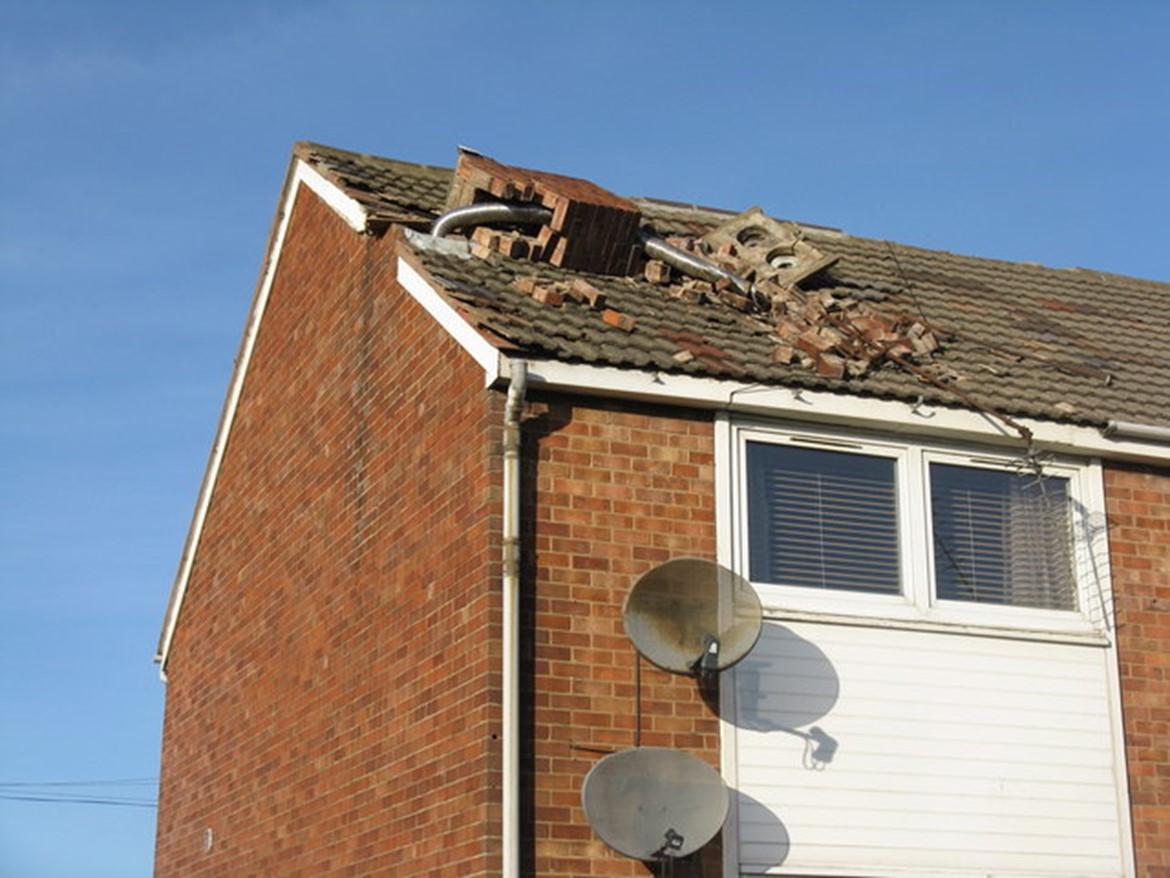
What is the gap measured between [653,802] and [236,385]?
8.00 meters

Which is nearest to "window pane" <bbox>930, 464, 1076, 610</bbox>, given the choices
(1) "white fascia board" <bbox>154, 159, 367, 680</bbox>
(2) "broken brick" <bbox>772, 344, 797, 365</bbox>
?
(2) "broken brick" <bbox>772, 344, 797, 365</bbox>

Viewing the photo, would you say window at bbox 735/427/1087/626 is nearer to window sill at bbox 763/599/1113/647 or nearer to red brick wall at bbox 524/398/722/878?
window sill at bbox 763/599/1113/647

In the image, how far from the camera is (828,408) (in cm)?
1155

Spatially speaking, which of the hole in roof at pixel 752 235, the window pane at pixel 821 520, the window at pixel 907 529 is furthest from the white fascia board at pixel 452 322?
the hole in roof at pixel 752 235

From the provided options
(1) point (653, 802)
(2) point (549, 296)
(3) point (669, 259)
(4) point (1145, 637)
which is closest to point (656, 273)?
(3) point (669, 259)

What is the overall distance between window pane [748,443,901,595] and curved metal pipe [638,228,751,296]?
2.14 meters

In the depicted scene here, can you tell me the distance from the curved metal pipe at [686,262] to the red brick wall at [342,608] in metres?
2.01

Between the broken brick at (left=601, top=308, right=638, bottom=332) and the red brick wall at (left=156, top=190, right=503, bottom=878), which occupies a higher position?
the broken brick at (left=601, top=308, right=638, bottom=332)

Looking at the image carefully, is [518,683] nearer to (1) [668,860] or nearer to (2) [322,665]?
(1) [668,860]

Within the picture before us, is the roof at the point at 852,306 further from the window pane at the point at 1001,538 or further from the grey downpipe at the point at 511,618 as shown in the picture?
the window pane at the point at 1001,538

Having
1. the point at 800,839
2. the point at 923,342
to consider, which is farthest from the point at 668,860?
the point at 923,342

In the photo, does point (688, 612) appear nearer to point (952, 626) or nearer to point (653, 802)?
point (653, 802)

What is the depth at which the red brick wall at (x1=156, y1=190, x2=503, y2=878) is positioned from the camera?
10.8 metres

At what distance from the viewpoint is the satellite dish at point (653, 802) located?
9883 millimetres
